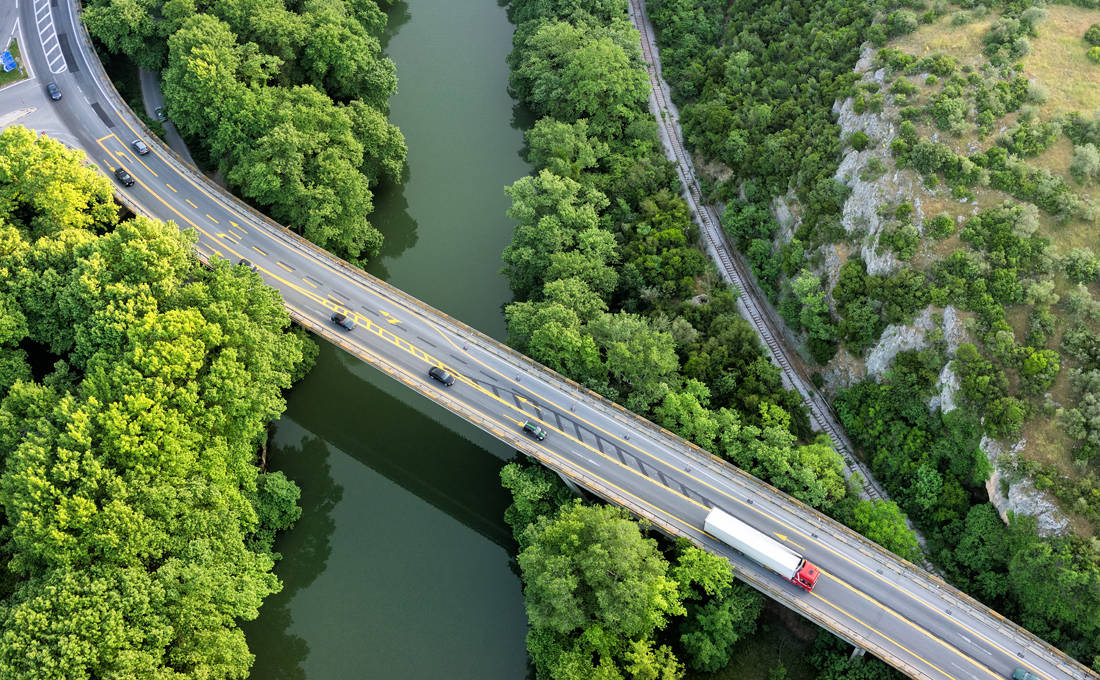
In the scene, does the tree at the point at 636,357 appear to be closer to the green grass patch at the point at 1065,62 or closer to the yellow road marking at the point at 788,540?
the yellow road marking at the point at 788,540

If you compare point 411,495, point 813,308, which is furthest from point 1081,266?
point 411,495

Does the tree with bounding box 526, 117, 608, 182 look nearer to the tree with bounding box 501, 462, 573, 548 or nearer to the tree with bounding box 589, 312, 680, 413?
the tree with bounding box 589, 312, 680, 413

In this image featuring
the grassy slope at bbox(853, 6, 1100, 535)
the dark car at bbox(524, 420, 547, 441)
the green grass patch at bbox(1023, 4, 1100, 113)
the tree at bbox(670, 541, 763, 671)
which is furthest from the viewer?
the green grass patch at bbox(1023, 4, 1100, 113)

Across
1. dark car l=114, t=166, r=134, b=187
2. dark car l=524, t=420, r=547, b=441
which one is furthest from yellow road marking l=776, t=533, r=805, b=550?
dark car l=114, t=166, r=134, b=187

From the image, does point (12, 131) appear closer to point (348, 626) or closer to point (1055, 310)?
point (348, 626)

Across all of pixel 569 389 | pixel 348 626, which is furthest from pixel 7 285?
pixel 569 389

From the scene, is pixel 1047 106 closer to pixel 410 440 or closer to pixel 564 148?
pixel 564 148

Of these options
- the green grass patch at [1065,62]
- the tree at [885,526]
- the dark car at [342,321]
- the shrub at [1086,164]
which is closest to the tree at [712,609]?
the tree at [885,526]
